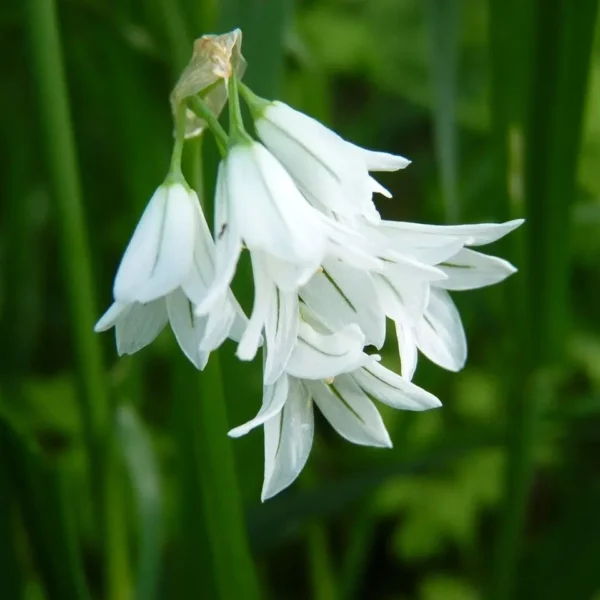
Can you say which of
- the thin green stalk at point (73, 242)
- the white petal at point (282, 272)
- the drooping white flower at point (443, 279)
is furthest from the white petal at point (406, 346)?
the thin green stalk at point (73, 242)

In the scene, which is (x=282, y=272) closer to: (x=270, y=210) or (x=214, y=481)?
(x=270, y=210)

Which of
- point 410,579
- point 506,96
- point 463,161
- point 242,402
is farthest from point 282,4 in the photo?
point 410,579

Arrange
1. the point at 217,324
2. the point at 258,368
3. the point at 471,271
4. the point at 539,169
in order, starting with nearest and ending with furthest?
the point at 217,324
the point at 471,271
the point at 539,169
the point at 258,368

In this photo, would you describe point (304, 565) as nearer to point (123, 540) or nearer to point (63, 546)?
point (123, 540)

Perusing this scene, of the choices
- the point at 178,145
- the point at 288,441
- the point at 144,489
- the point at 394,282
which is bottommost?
the point at 144,489

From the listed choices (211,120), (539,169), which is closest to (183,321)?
(211,120)

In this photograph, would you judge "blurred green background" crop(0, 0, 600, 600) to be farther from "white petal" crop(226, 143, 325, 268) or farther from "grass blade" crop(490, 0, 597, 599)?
"white petal" crop(226, 143, 325, 268)
